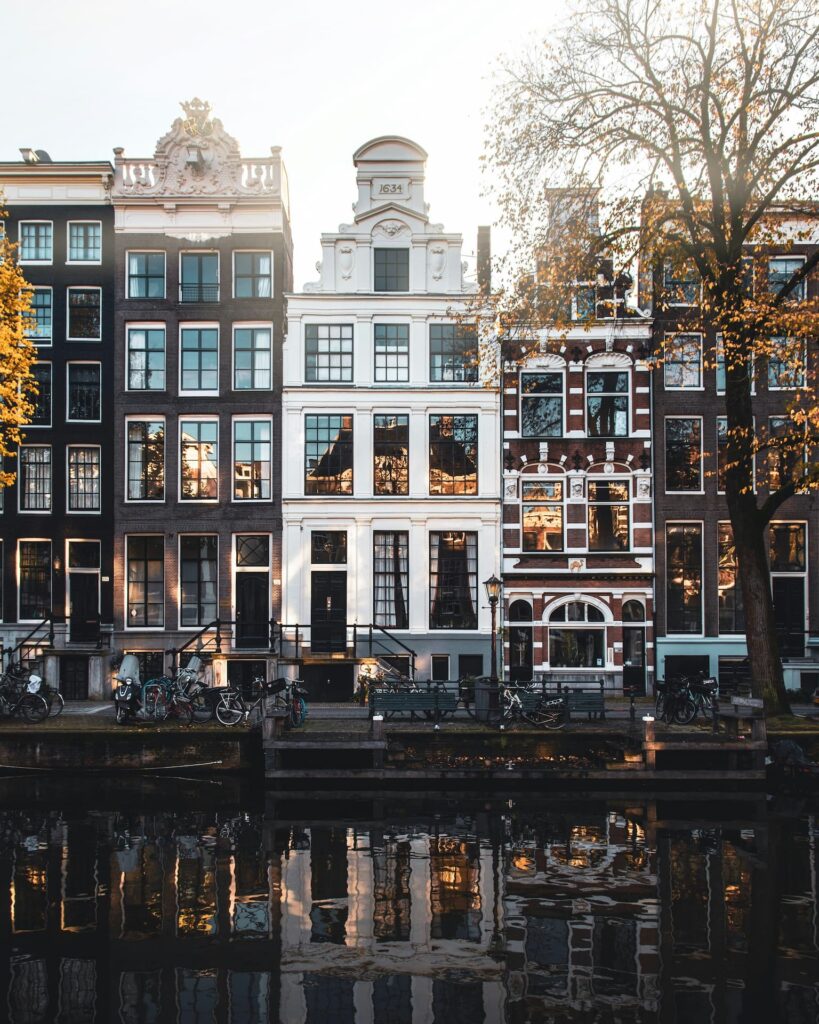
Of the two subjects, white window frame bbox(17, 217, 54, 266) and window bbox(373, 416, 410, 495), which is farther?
white window frame bbox(17, 217, 54, 266)

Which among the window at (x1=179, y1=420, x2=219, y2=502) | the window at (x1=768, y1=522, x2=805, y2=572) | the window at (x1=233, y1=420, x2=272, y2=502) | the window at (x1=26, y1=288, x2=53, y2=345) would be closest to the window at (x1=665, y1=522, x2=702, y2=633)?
the window at (x1=768, y1=522, x2=805, y2=572)

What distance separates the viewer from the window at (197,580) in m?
31.6

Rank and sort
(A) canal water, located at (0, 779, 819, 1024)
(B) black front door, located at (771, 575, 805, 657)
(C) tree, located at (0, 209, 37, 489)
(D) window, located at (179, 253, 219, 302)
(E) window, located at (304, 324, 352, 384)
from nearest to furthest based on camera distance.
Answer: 1. (A) canal water, located at (0, 779, 819, 1024)
2. (C) tree, located at (0, 209, 37, 489)
3. (B) black front door, located at (771, 575, 805, 657)
4. (E) window, located at (304, 324, 352, 384)
5. (D) window, located at (179, 253, 219, 302)

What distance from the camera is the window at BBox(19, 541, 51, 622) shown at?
3180 cm

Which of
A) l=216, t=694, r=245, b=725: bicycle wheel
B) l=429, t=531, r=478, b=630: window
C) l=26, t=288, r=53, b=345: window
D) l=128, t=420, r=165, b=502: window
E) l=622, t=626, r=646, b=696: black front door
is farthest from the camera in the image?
l=26, t=288, r=53, b=345: window

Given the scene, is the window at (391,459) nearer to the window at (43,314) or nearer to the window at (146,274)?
the window at (146,274)

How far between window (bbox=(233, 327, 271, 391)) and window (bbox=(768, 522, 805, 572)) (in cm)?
1763

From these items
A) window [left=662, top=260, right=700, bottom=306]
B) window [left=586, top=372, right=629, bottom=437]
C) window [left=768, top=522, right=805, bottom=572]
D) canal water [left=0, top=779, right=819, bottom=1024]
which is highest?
window [left=662, top=260, right=700, bottom=306]

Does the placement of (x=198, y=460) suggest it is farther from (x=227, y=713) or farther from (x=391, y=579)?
(x=227, y=713)

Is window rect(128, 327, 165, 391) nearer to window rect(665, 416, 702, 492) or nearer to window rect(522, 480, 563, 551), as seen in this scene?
window rect(522, 480, 563, 551)

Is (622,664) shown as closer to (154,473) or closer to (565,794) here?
(565,794)

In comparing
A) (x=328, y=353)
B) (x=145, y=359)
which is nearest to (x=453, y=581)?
(x=328, y=353)

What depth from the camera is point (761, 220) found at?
23891mm

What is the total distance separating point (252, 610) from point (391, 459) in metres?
6.78
